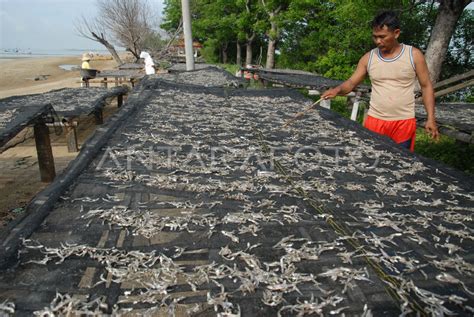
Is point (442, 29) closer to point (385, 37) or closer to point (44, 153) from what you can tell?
point (385, 37)

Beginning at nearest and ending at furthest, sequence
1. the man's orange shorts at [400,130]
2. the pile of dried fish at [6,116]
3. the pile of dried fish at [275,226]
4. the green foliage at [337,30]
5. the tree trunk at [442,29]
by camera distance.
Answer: the pile of dried fish at [275,226], the man's orange shorts at [400,130], the pile of dried fish at [6,116], the tree trunk at [442,29], the green foliage at [337,30]

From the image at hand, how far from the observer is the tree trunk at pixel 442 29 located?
9.60 meters

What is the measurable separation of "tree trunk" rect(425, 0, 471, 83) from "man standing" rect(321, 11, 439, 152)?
795 cm

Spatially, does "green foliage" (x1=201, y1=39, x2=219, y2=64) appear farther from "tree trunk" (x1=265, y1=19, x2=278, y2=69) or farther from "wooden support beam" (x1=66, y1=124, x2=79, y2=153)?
"wooden support beam" (x1=66, y1=124, x2=79, y2=153)

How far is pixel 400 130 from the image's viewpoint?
3.95 metres

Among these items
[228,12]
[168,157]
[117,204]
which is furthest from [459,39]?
[228,12]

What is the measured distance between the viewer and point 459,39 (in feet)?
45.2

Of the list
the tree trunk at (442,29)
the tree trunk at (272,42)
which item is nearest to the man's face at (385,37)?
the tree trunk at (442,29)

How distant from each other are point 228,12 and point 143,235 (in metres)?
34.6

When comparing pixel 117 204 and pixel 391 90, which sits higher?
pixel 391 90

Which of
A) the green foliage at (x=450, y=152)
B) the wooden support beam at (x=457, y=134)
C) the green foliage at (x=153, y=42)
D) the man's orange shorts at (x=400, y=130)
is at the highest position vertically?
the green foliage at (x=153, y=42)

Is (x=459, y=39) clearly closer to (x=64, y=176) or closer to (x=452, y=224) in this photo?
(x=452, y=224)

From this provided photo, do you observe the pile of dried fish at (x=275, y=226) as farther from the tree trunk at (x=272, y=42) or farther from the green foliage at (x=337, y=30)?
the tree trunk at (x=272, y=42)

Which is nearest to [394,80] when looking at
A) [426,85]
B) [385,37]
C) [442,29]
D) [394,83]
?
[394,83]
